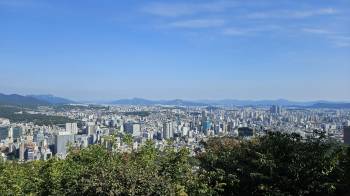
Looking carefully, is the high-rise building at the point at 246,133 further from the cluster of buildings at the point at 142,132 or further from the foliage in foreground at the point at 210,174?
the foliage in foreground at the point at 210,174

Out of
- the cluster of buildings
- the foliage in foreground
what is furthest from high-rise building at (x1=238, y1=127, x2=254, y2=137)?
the foliage in foreground

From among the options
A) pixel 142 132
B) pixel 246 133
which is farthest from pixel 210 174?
pixel 142 132

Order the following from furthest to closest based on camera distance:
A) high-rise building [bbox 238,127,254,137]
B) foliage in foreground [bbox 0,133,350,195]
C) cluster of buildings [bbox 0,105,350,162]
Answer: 1. high-rise building [bbox 238,127,254,137]
2. cluster of buildings [bbox 0,105,350,162]
3. foliage in foreground [bbox 0,133,350,195]

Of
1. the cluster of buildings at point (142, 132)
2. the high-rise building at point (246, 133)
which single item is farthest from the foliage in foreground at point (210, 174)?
the high-rise building at point (246, 133)

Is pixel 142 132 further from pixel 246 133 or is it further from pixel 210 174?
pixel 210 174

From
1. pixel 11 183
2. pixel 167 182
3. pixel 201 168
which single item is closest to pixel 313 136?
pixel 201 168

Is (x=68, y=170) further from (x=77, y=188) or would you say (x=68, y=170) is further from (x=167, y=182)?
(x=167, y=182)

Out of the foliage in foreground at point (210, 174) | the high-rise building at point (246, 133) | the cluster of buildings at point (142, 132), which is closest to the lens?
the foliage in foreground at point (210, 174)

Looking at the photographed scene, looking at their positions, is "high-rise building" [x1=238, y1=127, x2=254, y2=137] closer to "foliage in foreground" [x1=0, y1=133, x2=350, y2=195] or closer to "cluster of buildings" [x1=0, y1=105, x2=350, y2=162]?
"cluster of buildings" [x1=0, y1=105, x2=350, y2=162]

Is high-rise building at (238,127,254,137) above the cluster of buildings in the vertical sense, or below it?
above
